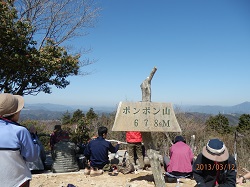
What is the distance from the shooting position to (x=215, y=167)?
107 inches

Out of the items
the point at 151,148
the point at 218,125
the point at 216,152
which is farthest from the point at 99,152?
the point at 218,125

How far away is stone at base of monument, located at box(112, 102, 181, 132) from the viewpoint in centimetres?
425

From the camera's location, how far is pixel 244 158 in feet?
25.1

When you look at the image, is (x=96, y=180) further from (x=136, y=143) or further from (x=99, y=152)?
(x=136, y=143)

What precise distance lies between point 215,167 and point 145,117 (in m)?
1.77

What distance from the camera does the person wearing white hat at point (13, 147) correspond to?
2004mm

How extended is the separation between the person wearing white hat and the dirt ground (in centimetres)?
263

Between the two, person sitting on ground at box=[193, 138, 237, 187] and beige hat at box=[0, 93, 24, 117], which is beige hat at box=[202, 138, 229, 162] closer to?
person sitting on ground at box=[193, 138, 237, 187]

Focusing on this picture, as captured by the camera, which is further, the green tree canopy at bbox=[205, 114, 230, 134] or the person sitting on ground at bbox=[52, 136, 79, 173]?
the green tree canopy at bbox=[205, 114, 230, 134]

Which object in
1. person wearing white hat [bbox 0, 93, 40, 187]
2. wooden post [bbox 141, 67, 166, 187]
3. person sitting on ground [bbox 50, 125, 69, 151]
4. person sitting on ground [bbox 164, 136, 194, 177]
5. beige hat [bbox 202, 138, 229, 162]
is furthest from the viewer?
person sitting on ground [bbox 50, 125, 69, 151]

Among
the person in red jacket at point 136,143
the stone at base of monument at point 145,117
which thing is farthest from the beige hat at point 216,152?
the person in red jacket at point 136,143
